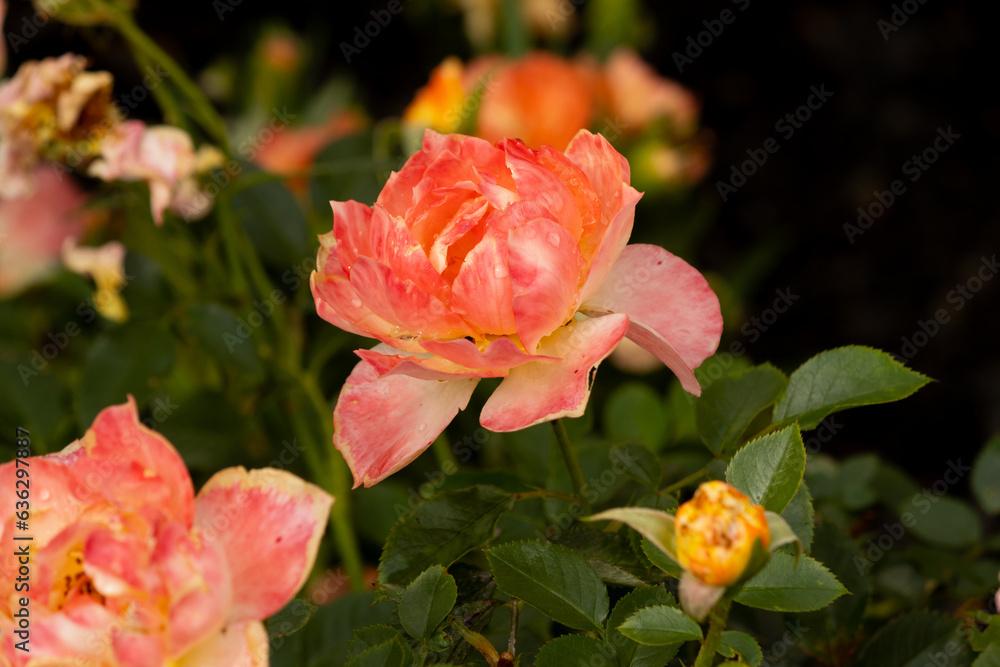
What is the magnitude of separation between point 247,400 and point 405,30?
1.07 metres

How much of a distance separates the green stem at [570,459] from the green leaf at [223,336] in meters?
0.29

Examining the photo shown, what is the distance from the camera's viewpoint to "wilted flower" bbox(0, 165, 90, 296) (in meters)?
0.88

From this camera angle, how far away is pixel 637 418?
0.59 m

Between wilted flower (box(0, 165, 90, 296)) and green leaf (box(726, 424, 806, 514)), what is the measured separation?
2.56ft

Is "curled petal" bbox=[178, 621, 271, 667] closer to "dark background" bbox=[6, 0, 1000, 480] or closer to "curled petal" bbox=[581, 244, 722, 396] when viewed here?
"curled petal" bbox=[581, 244, 722, 396]

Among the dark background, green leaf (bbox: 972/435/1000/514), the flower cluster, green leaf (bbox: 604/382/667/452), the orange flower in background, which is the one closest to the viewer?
green leaf (bbox: 972/435/1000/514)

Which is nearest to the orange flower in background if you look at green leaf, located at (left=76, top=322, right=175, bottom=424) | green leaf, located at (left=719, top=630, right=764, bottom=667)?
green leaf, located at (left=76, top=322, right=175, bottom=424)

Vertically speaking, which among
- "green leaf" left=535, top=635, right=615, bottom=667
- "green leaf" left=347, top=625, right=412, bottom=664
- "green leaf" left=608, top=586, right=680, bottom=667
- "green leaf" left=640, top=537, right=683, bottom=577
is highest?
"green leaf" left=640, top=537, right=683, bottom=577

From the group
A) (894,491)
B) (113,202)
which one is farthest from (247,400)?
(894,491)

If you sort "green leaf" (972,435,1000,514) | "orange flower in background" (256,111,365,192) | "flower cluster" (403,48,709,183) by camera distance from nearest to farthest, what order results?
"green leaf" (972,435,1000,514) → "flower cluster" (403,48,709,183) → "orange flower in background" (256,111,365,192)

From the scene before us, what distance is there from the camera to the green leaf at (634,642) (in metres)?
0.29

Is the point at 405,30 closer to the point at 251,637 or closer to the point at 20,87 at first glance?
the point at 20,87

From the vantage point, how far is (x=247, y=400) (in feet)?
2.20

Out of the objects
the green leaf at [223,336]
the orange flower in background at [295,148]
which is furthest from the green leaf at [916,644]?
the orange flower in background at [295,148]
